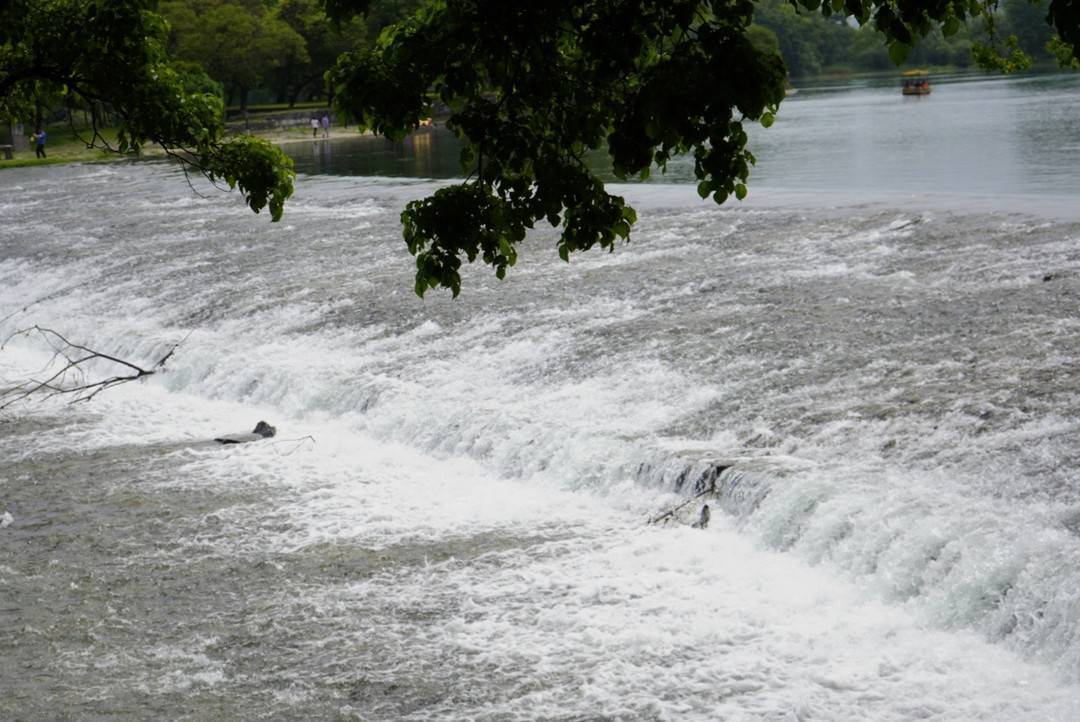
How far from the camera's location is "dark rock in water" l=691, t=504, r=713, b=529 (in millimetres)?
9172

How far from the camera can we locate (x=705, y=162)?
16.5ft

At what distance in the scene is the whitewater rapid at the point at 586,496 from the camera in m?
7.32

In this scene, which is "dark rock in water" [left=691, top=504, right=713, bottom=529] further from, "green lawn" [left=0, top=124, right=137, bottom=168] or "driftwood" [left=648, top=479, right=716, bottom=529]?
"green lawn" [left=0, top=124, right=137, bottom=168]

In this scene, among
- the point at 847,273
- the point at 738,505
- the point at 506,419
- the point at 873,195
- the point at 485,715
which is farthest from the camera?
the point at 873,195

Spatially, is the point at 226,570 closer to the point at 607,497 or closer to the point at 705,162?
the point at 607,497

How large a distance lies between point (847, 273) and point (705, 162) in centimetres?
1064

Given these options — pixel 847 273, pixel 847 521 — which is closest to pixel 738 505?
pixel 847 521

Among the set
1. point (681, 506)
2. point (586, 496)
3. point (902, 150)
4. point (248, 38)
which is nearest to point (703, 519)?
point (681, 506)

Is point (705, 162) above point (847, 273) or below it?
above

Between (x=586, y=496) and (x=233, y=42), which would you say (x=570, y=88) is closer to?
(x=586, y=496)

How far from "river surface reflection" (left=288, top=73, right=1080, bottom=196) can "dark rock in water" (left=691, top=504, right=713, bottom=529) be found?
15.2 meters

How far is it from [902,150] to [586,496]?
2931 centimetres

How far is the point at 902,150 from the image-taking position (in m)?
37.2

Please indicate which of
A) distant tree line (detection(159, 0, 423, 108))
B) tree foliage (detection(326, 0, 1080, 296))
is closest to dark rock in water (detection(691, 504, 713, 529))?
tree foliage (detection(326, 0, 1080, 296))
